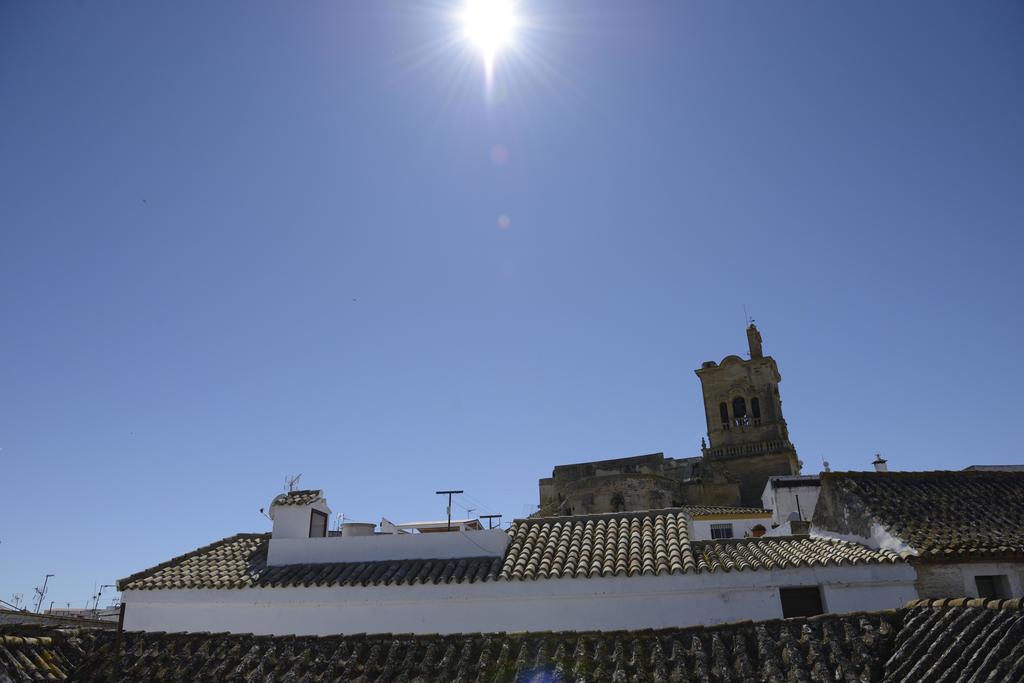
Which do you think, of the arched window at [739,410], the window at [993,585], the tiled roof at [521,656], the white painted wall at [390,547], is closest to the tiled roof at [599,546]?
the white painted wall at [390,547]

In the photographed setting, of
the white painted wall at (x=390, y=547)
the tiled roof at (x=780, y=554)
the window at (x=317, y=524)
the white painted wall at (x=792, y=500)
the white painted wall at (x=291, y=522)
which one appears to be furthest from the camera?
the white painted wall at (x=792, y=500)

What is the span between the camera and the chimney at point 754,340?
4625 centimetres

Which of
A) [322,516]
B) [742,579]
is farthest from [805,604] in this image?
[322,516]

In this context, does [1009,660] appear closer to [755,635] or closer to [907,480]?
[755,635]

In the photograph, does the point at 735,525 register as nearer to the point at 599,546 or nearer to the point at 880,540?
the point at 880,540

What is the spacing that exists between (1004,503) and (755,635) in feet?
37.1

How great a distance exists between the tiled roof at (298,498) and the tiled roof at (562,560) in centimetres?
138

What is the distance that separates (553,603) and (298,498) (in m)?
8.45

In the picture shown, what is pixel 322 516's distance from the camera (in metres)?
20.7

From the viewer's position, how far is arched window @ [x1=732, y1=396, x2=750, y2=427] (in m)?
44.2

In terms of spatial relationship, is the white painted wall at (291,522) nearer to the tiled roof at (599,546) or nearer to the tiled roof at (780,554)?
the tiled roof at (599,546)

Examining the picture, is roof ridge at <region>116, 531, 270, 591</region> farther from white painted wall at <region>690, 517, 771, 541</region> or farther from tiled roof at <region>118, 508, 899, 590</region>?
white painted wall at <region>690, 517, 771, 541</region>

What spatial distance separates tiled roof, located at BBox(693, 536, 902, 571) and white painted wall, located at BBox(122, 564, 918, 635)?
0.49 ft

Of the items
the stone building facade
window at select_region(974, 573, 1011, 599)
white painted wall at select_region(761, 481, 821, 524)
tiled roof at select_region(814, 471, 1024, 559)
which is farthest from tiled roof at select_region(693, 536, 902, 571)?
the stone building facade
